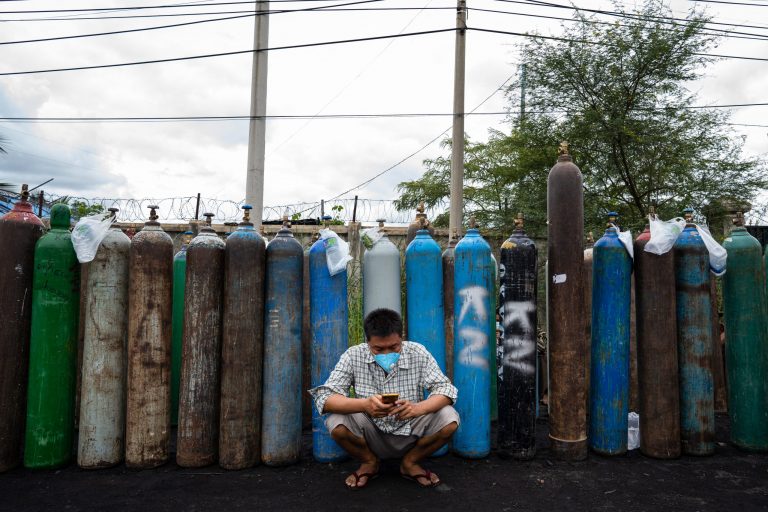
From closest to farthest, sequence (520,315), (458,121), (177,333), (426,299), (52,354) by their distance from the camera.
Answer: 1. (52,354)
2. (520,315)
3. (426,299)
4. (177,333)
5. (458,121)

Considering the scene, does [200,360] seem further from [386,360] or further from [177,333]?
[386,360]

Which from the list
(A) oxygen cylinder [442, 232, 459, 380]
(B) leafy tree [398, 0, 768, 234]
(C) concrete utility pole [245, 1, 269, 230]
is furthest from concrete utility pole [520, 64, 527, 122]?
(A) oxygen cylinder [442, 232, 459, 380]

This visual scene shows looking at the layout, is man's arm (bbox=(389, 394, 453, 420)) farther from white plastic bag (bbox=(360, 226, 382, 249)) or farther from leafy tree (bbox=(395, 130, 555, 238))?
leafy tree (bbox=(395, 130, 555, 238))

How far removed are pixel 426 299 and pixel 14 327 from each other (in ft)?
9.75

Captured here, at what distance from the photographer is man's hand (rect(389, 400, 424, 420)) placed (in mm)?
2773

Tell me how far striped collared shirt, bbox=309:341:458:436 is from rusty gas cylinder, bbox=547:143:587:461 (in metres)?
1.00

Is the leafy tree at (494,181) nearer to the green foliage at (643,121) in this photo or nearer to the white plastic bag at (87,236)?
the green foliage at (643,121)

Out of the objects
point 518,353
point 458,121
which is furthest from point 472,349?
point 458,121

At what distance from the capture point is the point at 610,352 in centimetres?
356

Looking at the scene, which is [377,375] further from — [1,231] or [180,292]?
[1,231]

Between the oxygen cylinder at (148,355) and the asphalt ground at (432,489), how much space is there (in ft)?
0.61

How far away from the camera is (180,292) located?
14.3ft

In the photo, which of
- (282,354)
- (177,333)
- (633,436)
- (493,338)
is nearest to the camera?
(282,354)

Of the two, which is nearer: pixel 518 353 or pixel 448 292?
pixel 518 353
